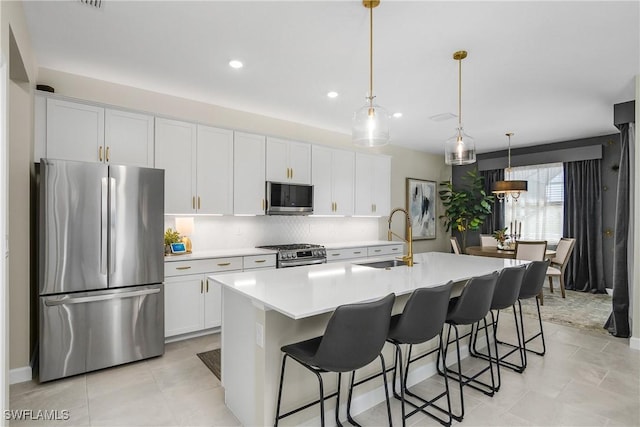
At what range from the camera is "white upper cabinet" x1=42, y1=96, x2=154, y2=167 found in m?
3.00

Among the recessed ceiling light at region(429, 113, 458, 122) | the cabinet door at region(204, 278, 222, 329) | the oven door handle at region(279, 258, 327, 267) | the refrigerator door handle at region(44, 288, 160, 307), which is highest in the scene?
the recessed ceiling light at region(429, 113, 458, 122)

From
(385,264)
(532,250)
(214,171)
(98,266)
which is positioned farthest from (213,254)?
(532,250)

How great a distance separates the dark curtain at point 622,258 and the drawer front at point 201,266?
13.9ft

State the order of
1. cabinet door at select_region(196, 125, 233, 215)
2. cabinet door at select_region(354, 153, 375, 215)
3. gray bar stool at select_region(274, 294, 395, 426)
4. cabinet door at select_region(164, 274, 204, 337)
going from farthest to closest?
cabinet door at select_region(354, 153, 375, 215), cabinet door at select_region(196, 125, 233, 215), cabinet door at select_region(164, 274, 204, 337), gray bar stool at select_region(274, 294, 395, 426)

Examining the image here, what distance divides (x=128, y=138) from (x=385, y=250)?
398 centimetres

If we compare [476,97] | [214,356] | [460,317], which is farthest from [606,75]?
[214,356]

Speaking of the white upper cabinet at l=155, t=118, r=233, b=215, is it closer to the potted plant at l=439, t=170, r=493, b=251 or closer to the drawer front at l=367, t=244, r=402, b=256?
the drawer front at l=367, t=244, r=402, b=256

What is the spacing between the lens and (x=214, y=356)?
3.21 metres

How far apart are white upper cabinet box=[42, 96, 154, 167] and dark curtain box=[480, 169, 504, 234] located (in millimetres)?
6428

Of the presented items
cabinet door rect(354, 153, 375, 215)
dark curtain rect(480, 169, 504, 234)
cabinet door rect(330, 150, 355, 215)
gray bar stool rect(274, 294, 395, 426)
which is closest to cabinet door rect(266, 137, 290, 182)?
cabinet door rect(330, 150, 355, 215)

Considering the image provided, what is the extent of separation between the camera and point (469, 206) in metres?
7.16

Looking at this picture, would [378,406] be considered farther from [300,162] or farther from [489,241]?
[489,241]

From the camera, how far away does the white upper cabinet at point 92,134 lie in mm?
3000

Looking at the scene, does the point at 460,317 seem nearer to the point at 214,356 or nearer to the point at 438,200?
the point at 214,356
